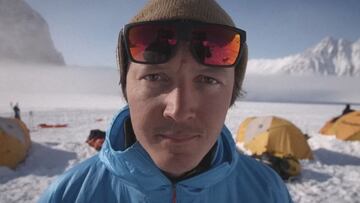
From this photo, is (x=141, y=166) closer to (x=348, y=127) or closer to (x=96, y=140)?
(x=96, y=140)

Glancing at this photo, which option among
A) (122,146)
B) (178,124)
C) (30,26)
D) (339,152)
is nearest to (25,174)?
(122,146)

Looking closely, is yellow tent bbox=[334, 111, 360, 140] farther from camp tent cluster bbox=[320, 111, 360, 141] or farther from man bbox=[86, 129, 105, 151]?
man bbox=[86, 129, 105, 151]

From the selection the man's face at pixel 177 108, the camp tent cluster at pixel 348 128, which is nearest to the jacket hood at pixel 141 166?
the man's face at pixel 177 108

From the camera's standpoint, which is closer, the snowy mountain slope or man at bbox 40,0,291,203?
man at bbox 40,0,291,203

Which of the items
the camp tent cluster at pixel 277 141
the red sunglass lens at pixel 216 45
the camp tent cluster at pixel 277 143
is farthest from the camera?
the camp tent cluster at pixel 277 141

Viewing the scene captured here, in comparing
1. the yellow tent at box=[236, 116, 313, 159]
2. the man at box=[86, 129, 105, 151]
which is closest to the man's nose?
the yellow tent at box=[236, 116, 313, 159]

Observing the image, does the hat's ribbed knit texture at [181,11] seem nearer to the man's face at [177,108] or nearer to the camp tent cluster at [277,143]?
the man's face at [177,108]

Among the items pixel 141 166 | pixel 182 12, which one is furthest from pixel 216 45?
pixel 141 166

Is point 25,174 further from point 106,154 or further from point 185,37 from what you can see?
point 185,37
